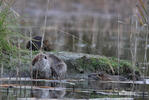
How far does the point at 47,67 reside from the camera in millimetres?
7289

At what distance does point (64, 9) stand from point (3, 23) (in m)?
20.4

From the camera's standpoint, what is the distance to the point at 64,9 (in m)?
26.8

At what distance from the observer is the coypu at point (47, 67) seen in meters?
7.24

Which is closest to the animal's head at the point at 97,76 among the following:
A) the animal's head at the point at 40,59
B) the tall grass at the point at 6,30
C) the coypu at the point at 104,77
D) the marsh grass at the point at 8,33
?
the coypu at the point at 104,77

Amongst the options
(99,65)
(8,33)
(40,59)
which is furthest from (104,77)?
(8,33)

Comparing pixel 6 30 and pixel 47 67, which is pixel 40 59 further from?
pixel 6 30

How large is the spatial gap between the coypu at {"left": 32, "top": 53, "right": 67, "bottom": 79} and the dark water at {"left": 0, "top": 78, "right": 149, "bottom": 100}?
233 millimetres

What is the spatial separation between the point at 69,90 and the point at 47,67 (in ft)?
3.54

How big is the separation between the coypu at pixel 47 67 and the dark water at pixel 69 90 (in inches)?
9.2

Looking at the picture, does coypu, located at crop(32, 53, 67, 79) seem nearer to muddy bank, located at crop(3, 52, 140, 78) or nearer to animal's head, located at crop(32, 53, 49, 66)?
animal's head, located at crop(32, 53, 49, 66)

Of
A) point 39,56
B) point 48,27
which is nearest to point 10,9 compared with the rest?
point 39,56

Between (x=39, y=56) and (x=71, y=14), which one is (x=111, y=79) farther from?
(x=71, y=14)

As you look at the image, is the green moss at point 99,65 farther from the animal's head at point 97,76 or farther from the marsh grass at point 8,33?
the marsh grass at point 8,33

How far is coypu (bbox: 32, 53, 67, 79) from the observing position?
7.24 m
